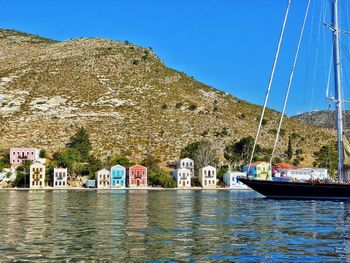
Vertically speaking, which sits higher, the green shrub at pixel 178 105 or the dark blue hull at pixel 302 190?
the green shrub at pixel 178 105

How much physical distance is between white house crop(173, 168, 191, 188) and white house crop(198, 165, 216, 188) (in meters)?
3.36

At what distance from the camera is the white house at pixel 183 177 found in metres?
128

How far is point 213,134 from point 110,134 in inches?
1091

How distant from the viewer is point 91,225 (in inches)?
1131

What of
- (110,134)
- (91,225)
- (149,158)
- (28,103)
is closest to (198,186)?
(149,158)

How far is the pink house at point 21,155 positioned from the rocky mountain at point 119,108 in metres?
6.03

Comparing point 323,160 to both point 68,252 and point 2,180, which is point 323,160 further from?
point 68,252

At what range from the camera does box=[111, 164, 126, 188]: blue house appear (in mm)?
124669

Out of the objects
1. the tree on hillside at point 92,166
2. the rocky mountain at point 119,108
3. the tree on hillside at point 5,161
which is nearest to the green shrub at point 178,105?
the rocky mountain at point 119,108

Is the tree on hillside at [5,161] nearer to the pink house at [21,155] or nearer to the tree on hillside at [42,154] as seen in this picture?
the pink house at [21,155]

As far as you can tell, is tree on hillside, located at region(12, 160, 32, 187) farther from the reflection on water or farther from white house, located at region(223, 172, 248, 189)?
the reflection on water

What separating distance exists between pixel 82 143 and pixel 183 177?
25.1m

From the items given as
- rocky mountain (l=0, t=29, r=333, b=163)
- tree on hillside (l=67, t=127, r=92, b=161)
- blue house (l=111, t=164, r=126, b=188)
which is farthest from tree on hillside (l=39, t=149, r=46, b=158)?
blue house (l=111, t=164, r=126, b=188)

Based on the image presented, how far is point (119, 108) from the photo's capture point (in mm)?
154125
